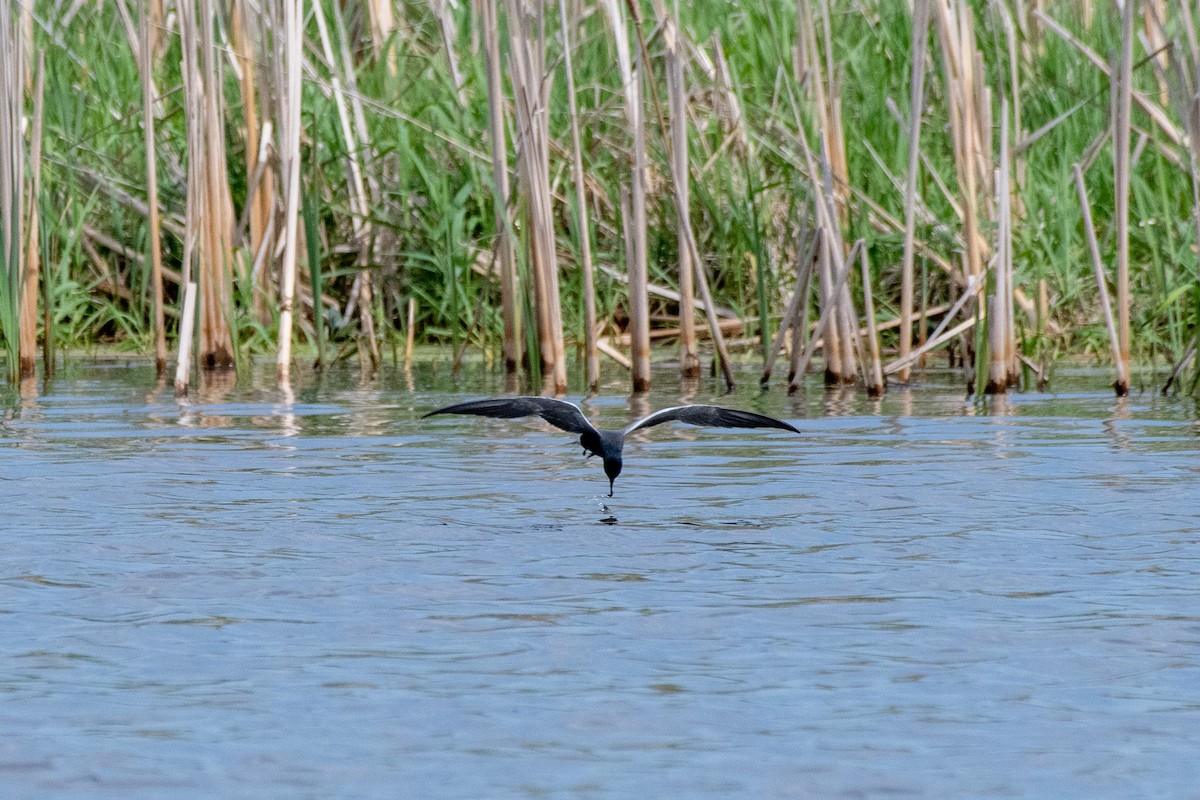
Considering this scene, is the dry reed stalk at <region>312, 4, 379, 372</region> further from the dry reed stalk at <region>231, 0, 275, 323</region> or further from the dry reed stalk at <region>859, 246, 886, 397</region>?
the dry reed stalk at <region>859, 246, 886, 397</region>

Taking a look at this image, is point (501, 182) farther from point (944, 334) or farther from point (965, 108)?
point (944, 334)

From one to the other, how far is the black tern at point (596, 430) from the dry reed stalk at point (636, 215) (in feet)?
5.68

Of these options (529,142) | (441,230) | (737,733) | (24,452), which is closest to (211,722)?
(737,733)

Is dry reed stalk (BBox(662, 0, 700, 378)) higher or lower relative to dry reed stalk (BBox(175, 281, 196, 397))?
higher

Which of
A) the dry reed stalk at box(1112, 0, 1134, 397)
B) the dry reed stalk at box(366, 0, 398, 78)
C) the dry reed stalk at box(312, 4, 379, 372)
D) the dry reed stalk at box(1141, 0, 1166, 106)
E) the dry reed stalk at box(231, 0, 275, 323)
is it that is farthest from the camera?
the dry reed stalk at box(366, 0, 398, 78)

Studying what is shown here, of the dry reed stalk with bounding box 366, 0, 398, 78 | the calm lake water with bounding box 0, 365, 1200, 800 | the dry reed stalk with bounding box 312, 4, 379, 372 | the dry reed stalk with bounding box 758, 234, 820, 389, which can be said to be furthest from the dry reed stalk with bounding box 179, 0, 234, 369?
the dry reed stalk with bounding box 758, 234, 820, 389

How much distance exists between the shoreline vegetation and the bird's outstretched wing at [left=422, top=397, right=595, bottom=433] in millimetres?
1622

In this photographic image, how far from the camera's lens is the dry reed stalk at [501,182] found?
6105 mm

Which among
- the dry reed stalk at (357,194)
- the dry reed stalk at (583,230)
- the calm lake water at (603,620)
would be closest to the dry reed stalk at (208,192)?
the dry reed stalk at (357,194)

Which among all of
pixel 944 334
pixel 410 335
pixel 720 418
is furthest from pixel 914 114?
pixel 410 335

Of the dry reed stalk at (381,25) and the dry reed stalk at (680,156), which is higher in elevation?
the dry reed stalk at (381,25)

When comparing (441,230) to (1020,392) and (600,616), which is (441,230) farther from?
(600,616)

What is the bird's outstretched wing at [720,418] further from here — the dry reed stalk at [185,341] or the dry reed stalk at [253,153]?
the dry reed stalk at [253,153]

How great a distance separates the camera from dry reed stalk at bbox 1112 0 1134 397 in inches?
219
